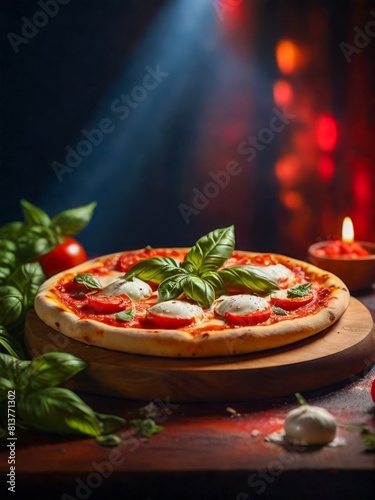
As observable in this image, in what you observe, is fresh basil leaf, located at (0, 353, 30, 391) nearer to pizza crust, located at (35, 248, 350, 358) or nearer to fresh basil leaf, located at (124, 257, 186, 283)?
pizza crust, located at (35, 248, 350, 358)

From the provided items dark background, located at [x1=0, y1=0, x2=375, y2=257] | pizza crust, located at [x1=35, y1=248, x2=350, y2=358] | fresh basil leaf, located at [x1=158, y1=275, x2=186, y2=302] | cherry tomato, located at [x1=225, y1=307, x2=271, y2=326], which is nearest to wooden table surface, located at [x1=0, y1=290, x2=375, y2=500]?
pizza crust, located at [x1=35, y1=248, x2=350, y2=358]

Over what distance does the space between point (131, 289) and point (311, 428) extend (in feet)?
3.84

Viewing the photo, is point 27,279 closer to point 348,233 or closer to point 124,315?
point 124,315

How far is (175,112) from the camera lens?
494cm

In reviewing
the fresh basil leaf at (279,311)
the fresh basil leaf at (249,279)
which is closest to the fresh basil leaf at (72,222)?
the fresh basil leaf at (249,279)

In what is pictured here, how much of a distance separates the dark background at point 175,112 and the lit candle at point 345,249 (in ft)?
2.62

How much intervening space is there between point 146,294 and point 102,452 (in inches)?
41.4

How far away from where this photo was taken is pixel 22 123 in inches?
193

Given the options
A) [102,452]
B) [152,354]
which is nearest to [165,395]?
[152,354]

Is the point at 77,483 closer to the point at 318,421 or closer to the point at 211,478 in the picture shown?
the point at 211,478

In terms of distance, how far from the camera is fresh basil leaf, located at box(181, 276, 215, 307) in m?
3.07

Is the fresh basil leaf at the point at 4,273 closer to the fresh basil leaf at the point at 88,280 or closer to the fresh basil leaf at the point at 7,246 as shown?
the fresh basil leaf at the point at 7,246

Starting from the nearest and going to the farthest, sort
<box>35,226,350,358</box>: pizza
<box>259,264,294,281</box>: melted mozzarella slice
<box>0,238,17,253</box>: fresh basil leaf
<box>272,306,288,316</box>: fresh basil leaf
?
<box>35,226,350,358</box>: pizza
<box>272,306,288,316</box>: fresh basil leaf
<box>259,264,294,281</box>: melted mozzarella slice
<box>0,238,17,253</box>: fresh basil leaf

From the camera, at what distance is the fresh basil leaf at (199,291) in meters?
3.07
